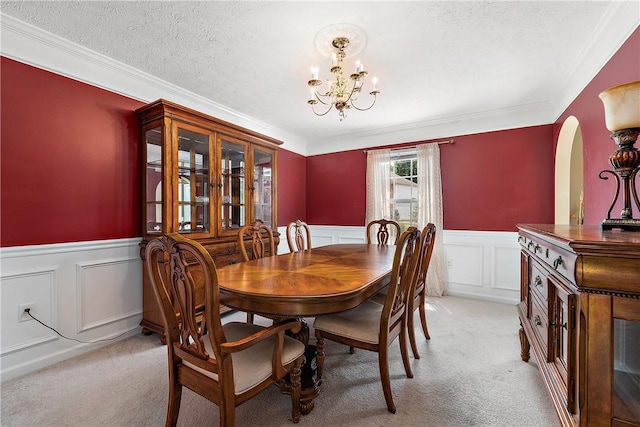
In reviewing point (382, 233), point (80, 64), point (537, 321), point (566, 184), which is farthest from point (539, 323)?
point (80, 64)

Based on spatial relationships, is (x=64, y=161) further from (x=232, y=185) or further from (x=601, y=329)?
(x=601, y=329)

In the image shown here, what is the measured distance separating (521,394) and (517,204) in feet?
8.10

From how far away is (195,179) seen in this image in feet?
9.11

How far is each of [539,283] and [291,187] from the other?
374 cm

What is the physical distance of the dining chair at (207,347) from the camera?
1092 mm

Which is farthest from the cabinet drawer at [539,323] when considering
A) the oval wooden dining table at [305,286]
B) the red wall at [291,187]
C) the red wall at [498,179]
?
the red wall at [291,187]

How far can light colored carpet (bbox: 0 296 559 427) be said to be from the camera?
1.53m

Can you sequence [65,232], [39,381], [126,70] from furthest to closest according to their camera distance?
[126,70] → [65,232] → [39,381]

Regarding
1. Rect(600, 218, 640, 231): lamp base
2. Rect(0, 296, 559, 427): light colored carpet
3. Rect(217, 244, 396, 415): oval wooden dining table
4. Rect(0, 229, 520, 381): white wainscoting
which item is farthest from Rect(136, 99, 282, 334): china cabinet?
Rect(600, 218, 640, 231): lamp base

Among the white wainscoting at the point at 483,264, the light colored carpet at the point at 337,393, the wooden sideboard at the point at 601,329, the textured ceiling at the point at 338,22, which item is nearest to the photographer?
the wooden sideboard at the point at 601,329

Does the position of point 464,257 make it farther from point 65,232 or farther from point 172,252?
point 65,232

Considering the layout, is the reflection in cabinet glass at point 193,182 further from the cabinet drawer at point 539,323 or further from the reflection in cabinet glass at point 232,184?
the cabinet drawer at point 539,323

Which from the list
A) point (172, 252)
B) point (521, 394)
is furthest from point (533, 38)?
point (172, 252)

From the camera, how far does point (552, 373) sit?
1324 millimetres
